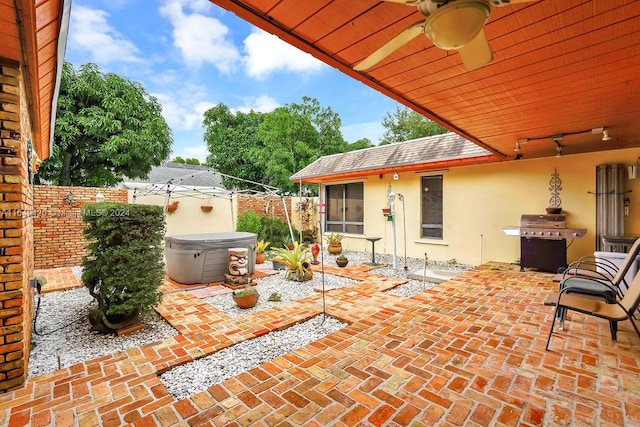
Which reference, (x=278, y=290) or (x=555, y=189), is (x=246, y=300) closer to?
(x=278, y=290)

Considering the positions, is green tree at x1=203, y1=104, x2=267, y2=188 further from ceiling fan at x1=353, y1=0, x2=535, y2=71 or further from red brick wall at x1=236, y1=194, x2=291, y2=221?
ceiling fan at x1=353, y1=0, x2=535, y2=71

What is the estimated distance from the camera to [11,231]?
2.34 meters

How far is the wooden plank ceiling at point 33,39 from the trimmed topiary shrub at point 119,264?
1.43 m

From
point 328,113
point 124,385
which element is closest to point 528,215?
point 124,385

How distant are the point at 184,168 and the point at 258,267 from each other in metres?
22.2

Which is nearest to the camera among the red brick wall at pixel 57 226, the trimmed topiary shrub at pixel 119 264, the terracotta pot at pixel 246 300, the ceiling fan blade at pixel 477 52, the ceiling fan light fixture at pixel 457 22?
the ceiling fan light fixture at pixel 457 22

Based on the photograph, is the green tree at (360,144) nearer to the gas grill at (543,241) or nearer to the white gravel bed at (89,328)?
the gas grill at (543,241)

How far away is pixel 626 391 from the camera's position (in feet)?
7.11

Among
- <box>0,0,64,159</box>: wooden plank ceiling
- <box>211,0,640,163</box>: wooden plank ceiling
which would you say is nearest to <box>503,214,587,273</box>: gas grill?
<box>211,0,640,163</box>: wooden plank ceiling

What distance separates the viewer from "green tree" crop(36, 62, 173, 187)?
9383mm

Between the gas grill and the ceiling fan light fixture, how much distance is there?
5.84 m

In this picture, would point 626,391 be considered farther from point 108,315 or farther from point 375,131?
point 375,131

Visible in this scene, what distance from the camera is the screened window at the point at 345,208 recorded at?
10258 millimetres

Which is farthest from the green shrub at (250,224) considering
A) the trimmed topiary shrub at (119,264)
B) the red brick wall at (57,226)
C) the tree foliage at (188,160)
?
the tree foliage at (188,160)
